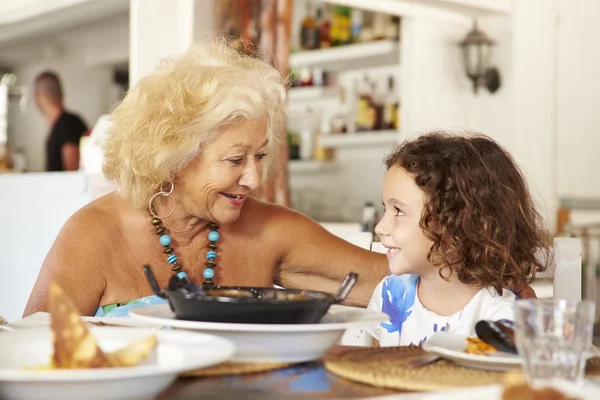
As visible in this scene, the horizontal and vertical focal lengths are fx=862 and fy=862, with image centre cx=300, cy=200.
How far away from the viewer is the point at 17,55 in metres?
8.44

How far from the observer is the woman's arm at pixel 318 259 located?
1.88m

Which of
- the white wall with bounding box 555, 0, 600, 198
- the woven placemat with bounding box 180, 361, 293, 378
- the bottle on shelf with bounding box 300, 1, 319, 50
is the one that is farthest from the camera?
the bottle on shelf with bounding box 300, 1, 319, 50

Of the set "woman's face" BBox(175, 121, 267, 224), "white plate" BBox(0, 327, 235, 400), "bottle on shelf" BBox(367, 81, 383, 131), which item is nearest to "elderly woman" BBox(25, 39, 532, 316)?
"woman's face" BBox(175, 121, 267, 224)

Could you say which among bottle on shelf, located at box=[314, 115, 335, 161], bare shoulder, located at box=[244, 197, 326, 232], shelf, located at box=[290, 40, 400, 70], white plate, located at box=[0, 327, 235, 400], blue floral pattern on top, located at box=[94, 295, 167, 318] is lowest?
blue floral pattern on top, located at box=[94, 295, 167, 318]

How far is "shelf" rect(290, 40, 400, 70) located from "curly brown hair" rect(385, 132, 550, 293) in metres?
3.58

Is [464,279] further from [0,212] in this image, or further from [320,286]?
[0,212]

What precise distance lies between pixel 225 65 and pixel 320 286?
54 cm

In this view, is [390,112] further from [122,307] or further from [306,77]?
[122,307]

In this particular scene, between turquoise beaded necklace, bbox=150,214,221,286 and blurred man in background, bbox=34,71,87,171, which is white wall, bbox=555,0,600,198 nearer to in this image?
blurred man in background, bbox=34,71,87,171

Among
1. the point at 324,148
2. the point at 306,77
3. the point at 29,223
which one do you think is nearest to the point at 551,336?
the point at 29,223

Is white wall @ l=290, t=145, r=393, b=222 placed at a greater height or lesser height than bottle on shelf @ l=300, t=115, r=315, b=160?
lesser

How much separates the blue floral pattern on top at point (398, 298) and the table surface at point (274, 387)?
68cm

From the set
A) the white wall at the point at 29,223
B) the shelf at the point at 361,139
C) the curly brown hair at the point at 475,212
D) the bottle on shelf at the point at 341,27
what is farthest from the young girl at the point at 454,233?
the bottle on shelf at the point at 341,27

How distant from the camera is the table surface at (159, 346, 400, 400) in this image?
0.88 m
